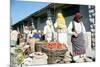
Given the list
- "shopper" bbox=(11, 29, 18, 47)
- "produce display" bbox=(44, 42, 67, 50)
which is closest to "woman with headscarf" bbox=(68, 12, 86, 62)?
"produce display" bbox=(44, 42, 67, 50)

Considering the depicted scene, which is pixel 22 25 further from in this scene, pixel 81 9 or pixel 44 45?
pixel 81 9

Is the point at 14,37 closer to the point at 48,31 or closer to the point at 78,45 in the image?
the point at 48,31

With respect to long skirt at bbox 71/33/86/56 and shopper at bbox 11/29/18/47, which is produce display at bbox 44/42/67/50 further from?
shopper at bbox 11/29/18/47

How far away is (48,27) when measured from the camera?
9.16 feet

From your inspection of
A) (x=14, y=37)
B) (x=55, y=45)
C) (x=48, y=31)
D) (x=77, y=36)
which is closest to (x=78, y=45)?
(x=77, y=36)

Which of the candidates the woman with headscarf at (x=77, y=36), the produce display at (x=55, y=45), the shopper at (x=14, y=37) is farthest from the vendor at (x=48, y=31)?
the shopper at (x=14, y=37)

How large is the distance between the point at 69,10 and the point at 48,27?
0.34m

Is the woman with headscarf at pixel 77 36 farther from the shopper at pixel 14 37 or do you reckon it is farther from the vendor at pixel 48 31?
the shopper at pixel 14 37

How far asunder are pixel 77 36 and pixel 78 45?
112 mm

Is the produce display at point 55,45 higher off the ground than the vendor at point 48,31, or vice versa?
the vendor at point 48,31

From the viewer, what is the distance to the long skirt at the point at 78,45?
2920 millimetres

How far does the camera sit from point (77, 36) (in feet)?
9.70

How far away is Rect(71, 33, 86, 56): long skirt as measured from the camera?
9.58ft

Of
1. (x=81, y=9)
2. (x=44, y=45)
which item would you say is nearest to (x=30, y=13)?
(x=44, y=45)
